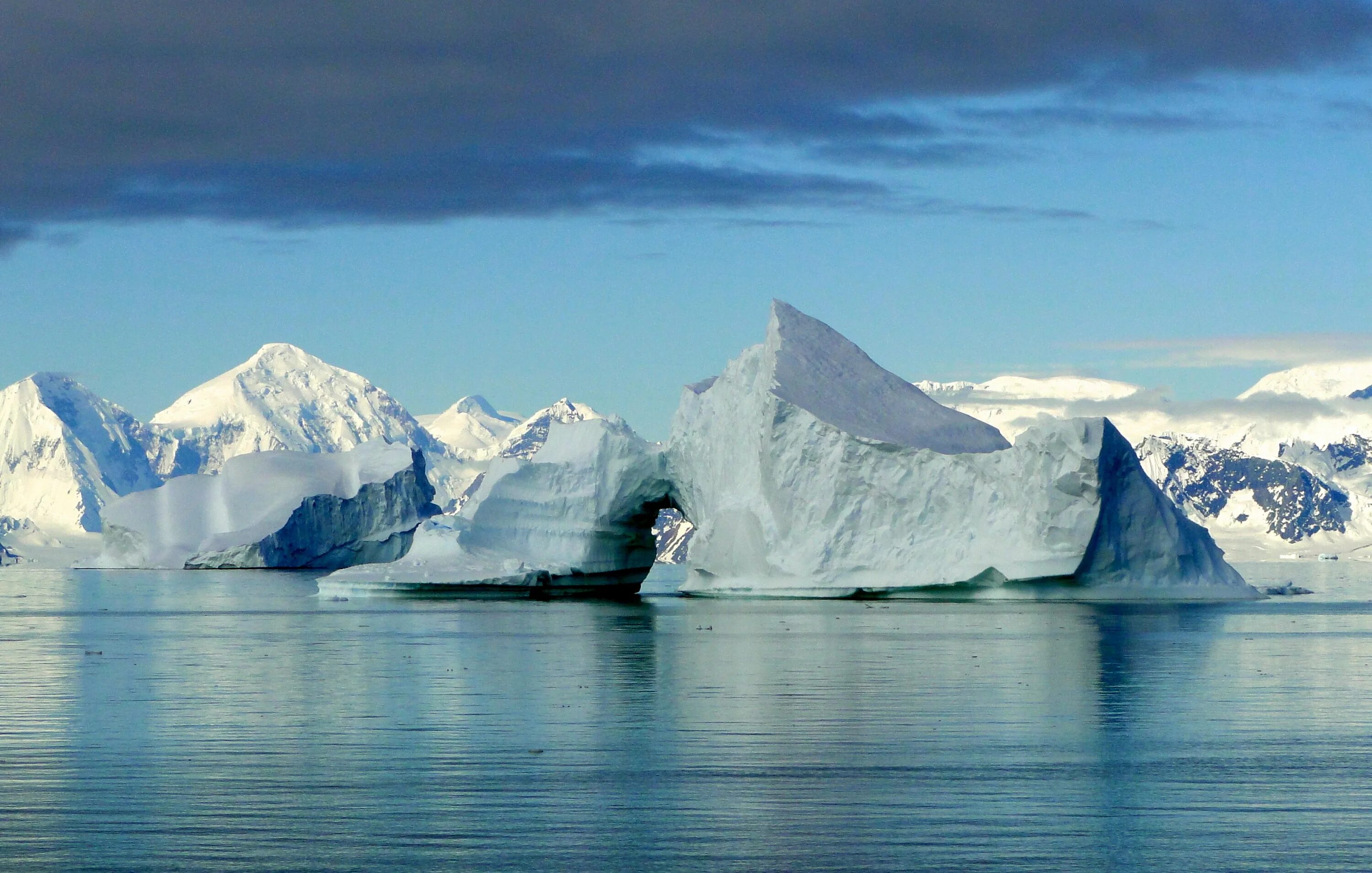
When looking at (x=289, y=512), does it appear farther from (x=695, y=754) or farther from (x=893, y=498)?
(x=695, y=754)

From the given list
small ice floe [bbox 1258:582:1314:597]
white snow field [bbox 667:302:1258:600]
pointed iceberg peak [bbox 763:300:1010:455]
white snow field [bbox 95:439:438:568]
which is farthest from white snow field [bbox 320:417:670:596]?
white snow field [bbox 95:439:438:568]

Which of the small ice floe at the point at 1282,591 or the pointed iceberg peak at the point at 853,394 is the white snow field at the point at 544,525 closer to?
the pointed iceberg peak at the point at 853,394

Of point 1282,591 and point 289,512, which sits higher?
point 289,512

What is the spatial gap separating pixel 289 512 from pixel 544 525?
4743cm

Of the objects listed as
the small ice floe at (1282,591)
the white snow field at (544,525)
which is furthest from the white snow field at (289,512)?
the small ice floe at (1282,591)

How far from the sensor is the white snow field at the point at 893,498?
48.6 meters

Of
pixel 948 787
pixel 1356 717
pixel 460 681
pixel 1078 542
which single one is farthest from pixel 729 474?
pixel 948 787

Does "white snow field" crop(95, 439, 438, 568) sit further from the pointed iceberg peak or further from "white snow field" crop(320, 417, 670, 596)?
the pointed iceberg peak

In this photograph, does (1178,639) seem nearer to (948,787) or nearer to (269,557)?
(948,787)

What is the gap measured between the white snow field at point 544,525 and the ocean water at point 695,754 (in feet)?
66.0

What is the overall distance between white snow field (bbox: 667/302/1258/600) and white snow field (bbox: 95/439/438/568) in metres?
43.9

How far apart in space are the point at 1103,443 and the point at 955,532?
5087 mm

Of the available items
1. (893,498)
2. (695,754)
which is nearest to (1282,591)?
(893,498)

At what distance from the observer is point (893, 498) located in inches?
2008
